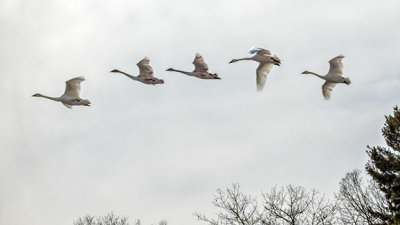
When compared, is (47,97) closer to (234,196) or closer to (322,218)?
(234,196)

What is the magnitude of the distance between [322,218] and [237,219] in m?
5.06

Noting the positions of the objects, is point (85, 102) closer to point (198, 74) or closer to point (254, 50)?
point (198, 74)

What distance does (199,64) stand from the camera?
23828mm

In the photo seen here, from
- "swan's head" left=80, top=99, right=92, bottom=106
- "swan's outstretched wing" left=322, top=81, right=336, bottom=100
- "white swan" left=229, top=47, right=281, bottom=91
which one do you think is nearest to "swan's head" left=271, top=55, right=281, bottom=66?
"white swan" left=229, top=47, right=281, bottom=91

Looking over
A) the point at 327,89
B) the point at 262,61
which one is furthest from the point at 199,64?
the point at 327,89

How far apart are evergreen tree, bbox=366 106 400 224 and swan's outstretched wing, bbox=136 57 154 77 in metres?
15.1

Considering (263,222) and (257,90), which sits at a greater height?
(257,90)

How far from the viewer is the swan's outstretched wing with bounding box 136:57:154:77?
24250 mm

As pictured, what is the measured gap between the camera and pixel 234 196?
36.8 metres

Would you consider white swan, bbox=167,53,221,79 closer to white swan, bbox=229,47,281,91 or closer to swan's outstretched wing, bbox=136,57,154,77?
swan's outstretched wing, bbox=136,57,154,77

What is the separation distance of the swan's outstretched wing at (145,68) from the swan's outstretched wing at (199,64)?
190cm

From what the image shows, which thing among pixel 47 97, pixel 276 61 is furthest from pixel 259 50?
pixel 47 97

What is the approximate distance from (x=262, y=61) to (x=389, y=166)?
11934 mm

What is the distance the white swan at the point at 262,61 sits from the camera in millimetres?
24000
